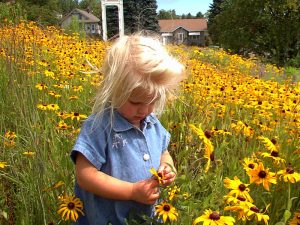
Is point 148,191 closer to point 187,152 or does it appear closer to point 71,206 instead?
point 71,206

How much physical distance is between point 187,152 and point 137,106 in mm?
690

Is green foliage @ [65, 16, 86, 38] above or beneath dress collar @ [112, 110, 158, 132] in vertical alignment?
above

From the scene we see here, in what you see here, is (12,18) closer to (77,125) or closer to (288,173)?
(77,125)

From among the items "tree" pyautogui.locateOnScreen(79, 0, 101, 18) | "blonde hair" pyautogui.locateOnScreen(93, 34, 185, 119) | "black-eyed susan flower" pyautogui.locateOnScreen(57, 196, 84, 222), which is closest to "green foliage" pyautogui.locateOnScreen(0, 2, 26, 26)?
"blonde hair" pyautogui.locateOnScreen(93, 34, 185, 119)

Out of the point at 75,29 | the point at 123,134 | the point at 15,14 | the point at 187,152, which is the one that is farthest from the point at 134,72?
the point at 75,29

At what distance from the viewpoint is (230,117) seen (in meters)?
2.61

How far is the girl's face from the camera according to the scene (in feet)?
4.34

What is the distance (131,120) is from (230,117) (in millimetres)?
1301

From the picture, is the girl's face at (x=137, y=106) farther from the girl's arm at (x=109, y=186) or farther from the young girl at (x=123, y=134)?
the girl's arm at (x=109, y=186)

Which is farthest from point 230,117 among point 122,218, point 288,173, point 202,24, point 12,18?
point 202,24

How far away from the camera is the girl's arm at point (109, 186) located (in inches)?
47.3

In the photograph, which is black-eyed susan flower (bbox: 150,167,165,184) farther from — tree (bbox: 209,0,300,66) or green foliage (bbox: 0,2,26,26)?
tree (bbox: 209,0,300,66)

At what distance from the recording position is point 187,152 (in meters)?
1.97

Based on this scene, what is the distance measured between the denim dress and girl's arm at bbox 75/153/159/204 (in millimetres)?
31
